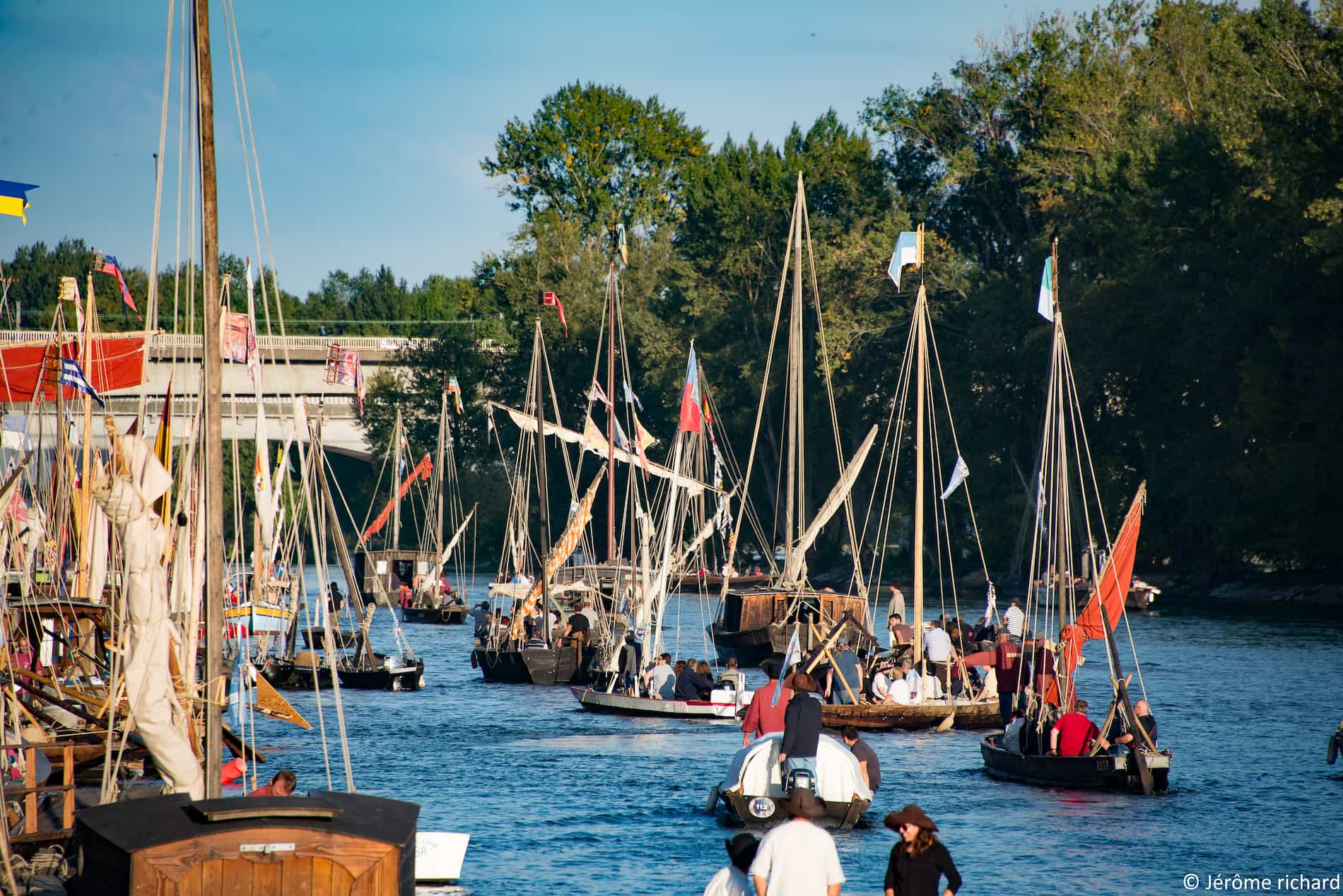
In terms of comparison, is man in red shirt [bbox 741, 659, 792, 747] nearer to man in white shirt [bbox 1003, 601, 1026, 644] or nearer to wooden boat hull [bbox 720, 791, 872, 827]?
wooden boat hull [bbox 720, 791, 872, 827]

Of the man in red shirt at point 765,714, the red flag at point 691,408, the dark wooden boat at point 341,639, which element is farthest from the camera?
the red flag at point 691,408

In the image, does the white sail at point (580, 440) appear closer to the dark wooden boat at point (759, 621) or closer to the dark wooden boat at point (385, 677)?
the dark wooden boat at point (759, 621)

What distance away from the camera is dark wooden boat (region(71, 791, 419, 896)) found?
12.1 m

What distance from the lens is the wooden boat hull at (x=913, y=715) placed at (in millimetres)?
31297

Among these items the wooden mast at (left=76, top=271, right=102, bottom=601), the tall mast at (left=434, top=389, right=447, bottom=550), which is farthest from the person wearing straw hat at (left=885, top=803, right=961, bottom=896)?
the tall mast at (left=434, top=389, right=447, bottom=550)

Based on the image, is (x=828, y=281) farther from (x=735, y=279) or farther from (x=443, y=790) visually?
(x=443, y=790)

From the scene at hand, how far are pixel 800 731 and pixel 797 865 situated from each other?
27.4ft

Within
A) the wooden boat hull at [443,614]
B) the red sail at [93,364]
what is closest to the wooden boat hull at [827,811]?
the red sail at [93,364]

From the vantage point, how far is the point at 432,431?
4112 inches

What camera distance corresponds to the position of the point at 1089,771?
25.3m

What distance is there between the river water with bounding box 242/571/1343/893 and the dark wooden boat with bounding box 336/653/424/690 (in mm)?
453

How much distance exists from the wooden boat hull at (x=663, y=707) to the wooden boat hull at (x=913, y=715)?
12.6 ft

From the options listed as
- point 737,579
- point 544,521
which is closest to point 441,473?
point 737,579

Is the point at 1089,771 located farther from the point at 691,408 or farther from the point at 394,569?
the point at 394,569
